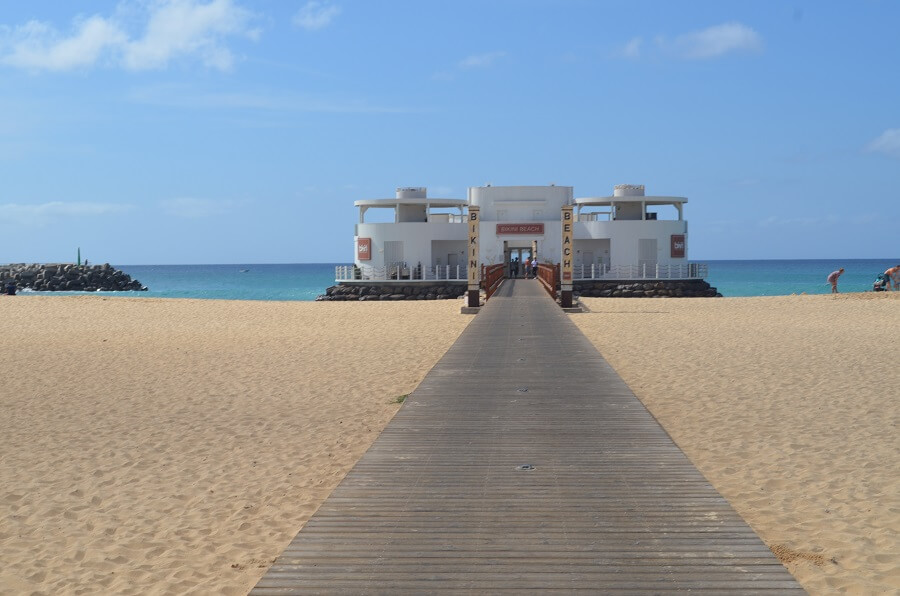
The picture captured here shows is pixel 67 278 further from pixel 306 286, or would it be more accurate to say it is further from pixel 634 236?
pixel 634 236

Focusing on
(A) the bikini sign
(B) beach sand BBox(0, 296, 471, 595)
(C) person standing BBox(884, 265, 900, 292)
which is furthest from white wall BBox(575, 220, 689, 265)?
(B) beach sand BBox(0, 296, 471, 595)

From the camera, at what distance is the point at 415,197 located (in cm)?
4216

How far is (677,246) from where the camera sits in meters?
40.0

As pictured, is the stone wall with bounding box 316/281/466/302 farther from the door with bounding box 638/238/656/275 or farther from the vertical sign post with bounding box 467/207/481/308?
the vertical sign post with bounding box 467/207/481/308

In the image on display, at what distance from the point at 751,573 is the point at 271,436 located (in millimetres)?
5583

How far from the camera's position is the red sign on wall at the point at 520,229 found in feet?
134

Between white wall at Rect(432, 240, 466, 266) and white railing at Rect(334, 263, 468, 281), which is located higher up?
white wall at Rect(432, 240, 466, 266)

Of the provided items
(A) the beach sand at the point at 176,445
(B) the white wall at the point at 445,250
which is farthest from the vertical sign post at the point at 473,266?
(B) the white wall at the point at 445,250

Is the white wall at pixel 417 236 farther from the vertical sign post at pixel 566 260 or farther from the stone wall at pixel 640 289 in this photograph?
the vertical sign post at pixel 566 260

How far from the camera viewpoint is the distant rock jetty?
6631cm

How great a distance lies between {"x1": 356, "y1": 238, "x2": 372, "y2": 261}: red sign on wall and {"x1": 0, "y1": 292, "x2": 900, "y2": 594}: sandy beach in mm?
21786

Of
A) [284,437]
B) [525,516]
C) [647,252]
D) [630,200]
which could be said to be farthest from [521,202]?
[525,516]

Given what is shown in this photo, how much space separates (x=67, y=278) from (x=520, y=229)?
42.9 m

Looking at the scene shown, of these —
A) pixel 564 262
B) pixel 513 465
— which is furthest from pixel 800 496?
pixel 564 262
